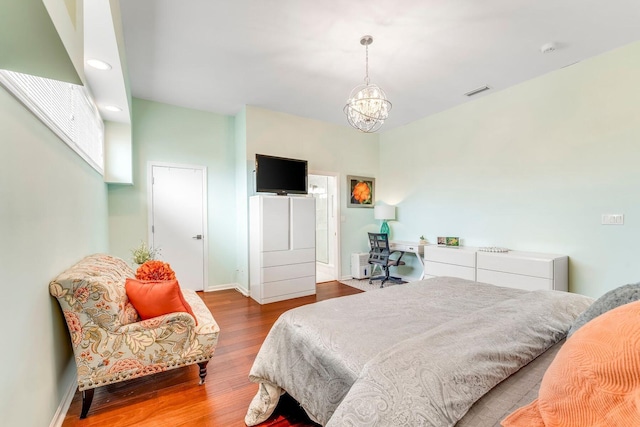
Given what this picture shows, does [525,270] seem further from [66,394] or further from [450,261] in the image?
[66,394]

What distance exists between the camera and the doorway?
537 cm

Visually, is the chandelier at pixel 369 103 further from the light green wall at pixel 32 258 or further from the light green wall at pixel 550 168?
the light green wall at pixel 32 258

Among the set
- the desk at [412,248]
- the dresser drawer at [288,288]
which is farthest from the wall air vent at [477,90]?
the dresser drawer at [288,288]

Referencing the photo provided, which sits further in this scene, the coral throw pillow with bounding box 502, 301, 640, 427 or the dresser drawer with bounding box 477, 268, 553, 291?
the dresser drawer with bounding box 477, 268, 553, 291

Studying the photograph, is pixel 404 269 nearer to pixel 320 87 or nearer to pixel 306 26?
pixel 320 87

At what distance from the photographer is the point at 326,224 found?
603 cm

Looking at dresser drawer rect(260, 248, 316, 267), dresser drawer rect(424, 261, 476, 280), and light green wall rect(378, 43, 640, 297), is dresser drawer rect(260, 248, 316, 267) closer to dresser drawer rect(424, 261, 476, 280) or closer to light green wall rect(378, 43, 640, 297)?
dresser drawer rect(424, 261, 476, 280)

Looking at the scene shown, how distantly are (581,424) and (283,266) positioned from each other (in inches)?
147

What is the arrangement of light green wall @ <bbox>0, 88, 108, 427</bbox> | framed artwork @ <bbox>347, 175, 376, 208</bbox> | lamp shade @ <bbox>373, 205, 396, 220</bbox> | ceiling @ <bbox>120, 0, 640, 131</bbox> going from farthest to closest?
framed artwork @ <bbox>347, 175, 376, 208</bbox>, lamp shade @ <bbox>373, 205, 396, 220</bbox>, ceiling @ <bbox>120, 0, 640, 131</bbox>, light green wall @ <bbox>0, 88, 108, 427</bbox>

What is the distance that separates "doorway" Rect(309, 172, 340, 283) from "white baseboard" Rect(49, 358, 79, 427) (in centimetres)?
380

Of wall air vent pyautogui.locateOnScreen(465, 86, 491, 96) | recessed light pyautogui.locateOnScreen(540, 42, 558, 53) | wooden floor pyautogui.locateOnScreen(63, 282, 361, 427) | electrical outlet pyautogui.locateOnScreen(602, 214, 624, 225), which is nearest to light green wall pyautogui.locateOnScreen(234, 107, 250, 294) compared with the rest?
wooden floor pyautogui.locateOnScreen(63, 282, 361, 427)

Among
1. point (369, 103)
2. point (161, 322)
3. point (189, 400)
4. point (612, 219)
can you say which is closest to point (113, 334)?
point (161, 322)

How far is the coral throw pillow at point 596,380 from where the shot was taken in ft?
1.88

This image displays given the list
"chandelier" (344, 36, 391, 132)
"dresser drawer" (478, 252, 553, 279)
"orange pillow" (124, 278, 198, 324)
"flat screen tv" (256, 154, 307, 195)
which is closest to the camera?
"orange pillow" (124, 278, 198, 324)
